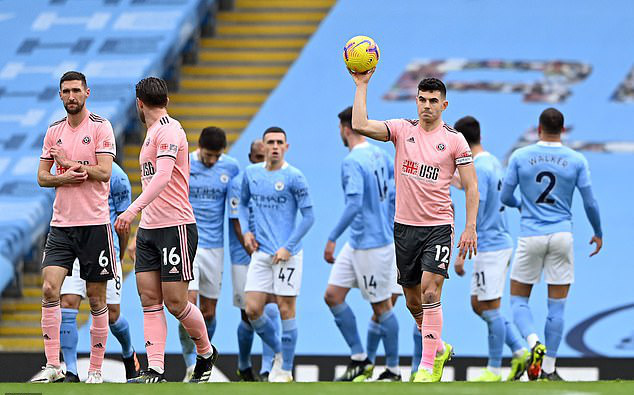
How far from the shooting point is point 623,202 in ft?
51.2

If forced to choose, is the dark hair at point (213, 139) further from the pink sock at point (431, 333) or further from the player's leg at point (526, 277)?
Answer: the pink sock at point (431, 333)

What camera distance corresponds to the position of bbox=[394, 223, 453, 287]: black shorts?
8891 mm

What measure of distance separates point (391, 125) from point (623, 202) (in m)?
7.39

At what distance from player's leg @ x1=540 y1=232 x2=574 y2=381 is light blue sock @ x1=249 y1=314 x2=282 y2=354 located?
249 centimetres

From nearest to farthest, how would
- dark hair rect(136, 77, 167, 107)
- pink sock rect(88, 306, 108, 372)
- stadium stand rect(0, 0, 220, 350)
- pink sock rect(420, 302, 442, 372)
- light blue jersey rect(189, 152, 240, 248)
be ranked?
pink sock rect(420, 302, 442, 372)
dark hair rect(136, 77, 167, 107)
pink sock rect(88, 306, 108, 372)
light blue jersey rect(189, 152, 240, 248)
stadium stand rect(0, 0, 220, 350)

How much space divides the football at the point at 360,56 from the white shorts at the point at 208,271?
3.48 metres

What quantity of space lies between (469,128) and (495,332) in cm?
192

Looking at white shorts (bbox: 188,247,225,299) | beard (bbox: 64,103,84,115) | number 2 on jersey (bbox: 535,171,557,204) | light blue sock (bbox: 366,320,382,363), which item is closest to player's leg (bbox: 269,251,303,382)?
white shorts (bbox: 188,247,225,299)

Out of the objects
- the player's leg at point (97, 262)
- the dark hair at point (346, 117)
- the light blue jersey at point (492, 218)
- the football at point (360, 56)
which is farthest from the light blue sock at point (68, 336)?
the light blue jersey at point (492, 218)

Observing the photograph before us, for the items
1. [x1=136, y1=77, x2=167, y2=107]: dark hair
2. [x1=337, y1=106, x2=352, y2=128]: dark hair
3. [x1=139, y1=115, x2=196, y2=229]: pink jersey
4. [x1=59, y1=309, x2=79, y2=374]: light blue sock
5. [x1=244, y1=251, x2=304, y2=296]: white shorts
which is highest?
[x1=337, y1=106, x2=352, y2=128]: dark hair

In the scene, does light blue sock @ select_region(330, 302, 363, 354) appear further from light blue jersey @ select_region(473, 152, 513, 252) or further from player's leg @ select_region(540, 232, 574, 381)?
player's leg @ select_region(540, 232, 574, 381)

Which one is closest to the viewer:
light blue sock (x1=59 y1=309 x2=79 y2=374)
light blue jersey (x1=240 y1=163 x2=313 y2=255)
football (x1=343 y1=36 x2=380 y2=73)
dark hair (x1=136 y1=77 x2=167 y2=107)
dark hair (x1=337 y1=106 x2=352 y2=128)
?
football (x1=343 y1=36 x2=380 y2=73)

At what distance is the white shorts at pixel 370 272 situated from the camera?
37.6 feet

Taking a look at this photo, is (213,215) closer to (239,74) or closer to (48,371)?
(48,371)
